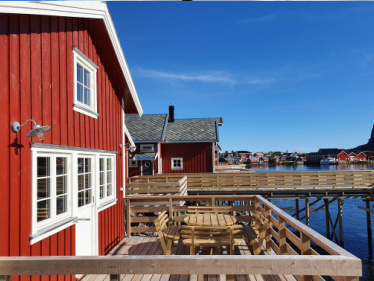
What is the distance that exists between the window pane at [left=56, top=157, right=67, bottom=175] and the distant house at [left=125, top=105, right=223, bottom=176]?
1721 cm

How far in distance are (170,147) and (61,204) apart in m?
19.4

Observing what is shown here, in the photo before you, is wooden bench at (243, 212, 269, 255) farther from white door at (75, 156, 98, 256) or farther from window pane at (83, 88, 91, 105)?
window pane at (83, 88, 91, 105)

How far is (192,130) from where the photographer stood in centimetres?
2512

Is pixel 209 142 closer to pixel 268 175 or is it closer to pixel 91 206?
pixel 268 175

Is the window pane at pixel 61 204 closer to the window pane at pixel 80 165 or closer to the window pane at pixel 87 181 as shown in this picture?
the window pane at pixel 80 165

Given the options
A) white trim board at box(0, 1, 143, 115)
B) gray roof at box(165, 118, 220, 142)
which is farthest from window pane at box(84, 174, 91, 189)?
gray roof at box(165, 118, 220, 142)

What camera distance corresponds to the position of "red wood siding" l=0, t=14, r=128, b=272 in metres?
3.40

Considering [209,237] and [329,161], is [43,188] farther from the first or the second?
[329,161]

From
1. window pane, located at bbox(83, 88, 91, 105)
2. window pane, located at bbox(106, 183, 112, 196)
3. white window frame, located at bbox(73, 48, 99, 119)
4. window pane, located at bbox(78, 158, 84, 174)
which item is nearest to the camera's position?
white window frame, located at bbox(73, 48, 99, 119)

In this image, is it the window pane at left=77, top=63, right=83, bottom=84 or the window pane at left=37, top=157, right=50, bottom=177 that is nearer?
the window pane at left=37, top=157, right=50, bottom=177

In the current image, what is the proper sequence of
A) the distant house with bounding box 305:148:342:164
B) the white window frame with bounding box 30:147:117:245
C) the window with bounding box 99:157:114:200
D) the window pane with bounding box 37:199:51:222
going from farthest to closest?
the distant house with bounding box 305:148:342:164, the window with bounding box 99:157:114:200, the window pane with bounding box 37:199:51:222, the white window frame with bounding box 30:147:117:245

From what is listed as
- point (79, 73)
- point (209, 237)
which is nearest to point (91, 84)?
point (79, 73)

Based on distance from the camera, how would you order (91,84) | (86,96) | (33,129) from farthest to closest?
(91,84), (86,96), (33,129)

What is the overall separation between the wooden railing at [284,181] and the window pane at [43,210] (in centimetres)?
1336
